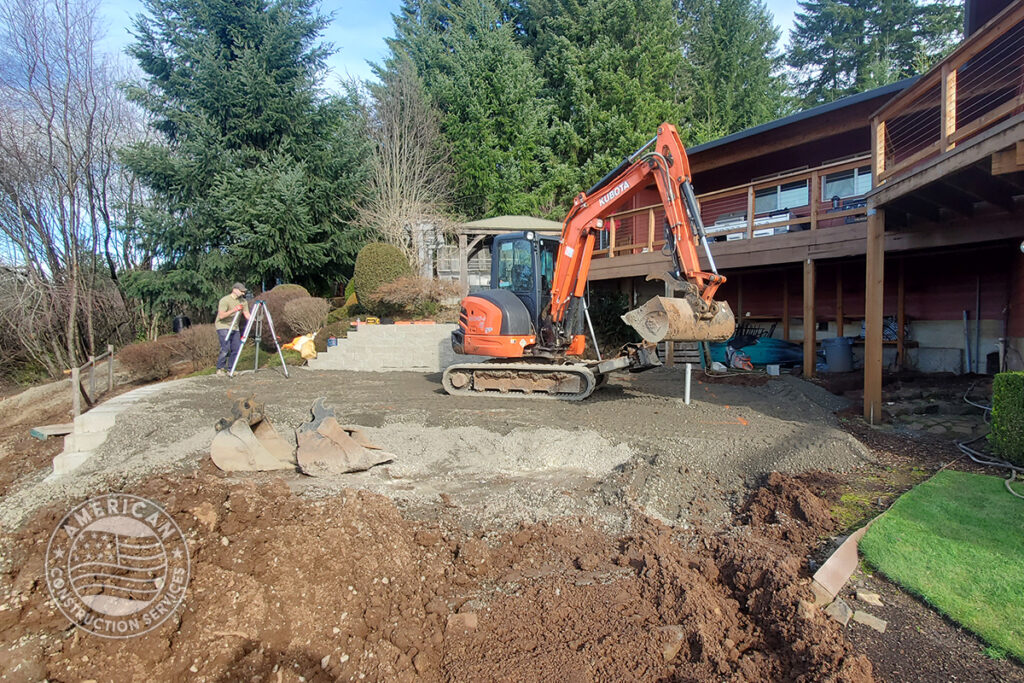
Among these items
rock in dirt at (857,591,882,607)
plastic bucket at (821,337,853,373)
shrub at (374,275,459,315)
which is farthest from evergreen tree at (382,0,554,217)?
rock in dirt at (857,591,882,607)

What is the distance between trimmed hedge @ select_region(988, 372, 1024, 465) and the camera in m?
4.60

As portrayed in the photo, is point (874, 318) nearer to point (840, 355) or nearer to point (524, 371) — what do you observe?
point (840, 355)

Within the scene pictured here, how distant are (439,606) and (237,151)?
18.1 m

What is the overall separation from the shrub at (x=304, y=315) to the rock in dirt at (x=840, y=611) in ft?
44.6

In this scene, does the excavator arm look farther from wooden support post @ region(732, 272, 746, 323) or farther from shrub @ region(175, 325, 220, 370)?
shrub @ region(175, 325, 220, 370)

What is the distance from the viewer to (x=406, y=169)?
19906mm

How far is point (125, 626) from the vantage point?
8.50 feet

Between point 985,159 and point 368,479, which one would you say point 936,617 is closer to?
point 368,479

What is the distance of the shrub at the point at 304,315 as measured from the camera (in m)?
14.2

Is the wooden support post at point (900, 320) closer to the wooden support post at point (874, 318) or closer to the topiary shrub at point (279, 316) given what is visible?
the wooden support post at point (874, 318)

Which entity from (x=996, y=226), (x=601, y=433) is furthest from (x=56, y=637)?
(x=996, y=226)

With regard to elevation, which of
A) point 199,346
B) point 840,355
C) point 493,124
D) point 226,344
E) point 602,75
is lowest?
point 840,355

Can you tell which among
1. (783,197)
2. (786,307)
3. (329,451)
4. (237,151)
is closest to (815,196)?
(786,307)

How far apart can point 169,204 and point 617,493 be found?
709 inches
